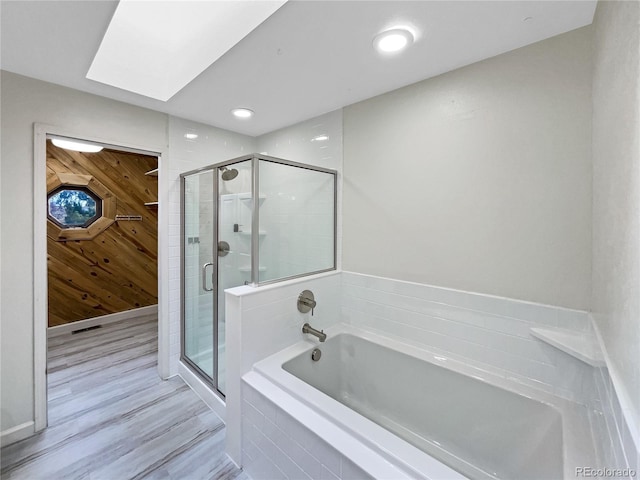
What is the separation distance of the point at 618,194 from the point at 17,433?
10.9 ft

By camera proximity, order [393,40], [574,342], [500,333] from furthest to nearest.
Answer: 1. [500,333]
2. [393,40]
3. [574,342]

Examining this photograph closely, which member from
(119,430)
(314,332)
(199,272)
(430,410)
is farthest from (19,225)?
(430,410)

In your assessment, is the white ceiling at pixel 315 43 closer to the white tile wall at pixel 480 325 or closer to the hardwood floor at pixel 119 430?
the white tile wall at pixel 480 325

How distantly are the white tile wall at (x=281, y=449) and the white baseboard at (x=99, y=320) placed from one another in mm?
3172

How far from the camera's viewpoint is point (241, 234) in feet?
6.45

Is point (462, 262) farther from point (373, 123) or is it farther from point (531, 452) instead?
point (373, 123)

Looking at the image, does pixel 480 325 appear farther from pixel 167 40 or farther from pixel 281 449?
pixel 167 40

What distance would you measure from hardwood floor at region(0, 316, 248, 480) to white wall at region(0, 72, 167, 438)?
0.98 feet

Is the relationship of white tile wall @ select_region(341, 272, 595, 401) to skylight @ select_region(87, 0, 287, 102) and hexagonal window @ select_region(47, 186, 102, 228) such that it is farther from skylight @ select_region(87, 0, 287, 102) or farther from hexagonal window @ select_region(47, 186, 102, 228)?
hexagonal window @ select_region(47, 186, 102, 228)

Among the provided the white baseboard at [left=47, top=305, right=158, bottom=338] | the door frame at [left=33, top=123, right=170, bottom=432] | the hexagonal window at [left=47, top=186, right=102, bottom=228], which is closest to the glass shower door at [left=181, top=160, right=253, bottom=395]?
the door frame at [left=33, top=123, right=170, bottom=432]

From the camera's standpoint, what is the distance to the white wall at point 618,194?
0.67 m

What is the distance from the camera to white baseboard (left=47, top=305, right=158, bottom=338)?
330cm

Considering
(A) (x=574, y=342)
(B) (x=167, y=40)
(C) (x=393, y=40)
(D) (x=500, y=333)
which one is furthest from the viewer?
(B) (x=167, y=40)

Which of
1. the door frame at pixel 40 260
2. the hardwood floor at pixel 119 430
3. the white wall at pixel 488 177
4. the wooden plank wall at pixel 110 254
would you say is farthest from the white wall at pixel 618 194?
the wooden plank wall at pixel 110 254
